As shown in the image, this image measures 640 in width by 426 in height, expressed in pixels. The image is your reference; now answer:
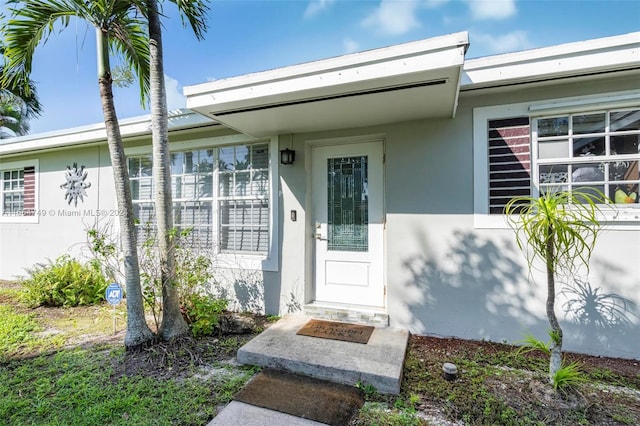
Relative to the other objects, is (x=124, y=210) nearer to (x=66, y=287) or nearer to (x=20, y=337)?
(x=20, y=337)

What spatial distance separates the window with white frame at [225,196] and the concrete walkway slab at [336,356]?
1716 millimetres

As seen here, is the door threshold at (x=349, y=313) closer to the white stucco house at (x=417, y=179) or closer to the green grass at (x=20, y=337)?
the white stucco house at (x=417, y=179)

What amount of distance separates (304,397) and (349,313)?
64.2 inches

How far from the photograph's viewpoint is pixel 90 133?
5.88m

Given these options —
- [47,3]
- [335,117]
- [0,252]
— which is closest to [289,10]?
[335,117]

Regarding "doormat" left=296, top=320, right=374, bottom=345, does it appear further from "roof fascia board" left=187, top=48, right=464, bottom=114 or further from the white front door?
"roof fascia board" left=187, top=48, right=464, bottom=114

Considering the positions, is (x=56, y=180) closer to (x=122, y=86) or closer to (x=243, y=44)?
(x=122, y=86)

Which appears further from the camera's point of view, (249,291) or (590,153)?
(249,291)

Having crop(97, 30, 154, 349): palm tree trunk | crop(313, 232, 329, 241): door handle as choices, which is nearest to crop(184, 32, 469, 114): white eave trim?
crop(97, 30, 154, 349): palm tree trunk

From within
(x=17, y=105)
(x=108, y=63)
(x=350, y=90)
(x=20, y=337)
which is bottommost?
(x=20, y=337)

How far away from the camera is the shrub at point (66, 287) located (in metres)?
5.29

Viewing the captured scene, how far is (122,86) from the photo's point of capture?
21.9ft

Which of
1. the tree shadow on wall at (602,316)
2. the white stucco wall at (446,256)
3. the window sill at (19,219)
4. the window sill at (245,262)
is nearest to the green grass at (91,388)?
the window sill at (245,262)

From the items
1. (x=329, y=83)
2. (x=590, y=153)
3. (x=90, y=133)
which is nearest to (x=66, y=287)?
(x=90, y=133)
